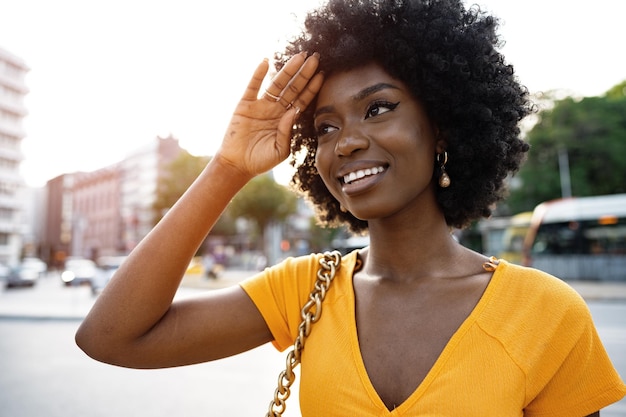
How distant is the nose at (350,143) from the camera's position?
1.64 m

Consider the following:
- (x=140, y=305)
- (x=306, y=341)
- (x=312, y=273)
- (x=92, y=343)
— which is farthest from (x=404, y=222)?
(x=92, y=343)

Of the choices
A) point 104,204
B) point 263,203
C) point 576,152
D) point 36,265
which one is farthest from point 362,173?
point 104,204

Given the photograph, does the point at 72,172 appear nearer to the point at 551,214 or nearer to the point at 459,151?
the point at 551,214

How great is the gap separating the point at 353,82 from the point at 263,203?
33486 mm

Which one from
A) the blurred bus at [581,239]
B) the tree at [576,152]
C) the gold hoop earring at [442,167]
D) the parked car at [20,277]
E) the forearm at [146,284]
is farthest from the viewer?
the tree at [576,152]

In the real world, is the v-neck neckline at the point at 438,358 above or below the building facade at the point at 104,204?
below

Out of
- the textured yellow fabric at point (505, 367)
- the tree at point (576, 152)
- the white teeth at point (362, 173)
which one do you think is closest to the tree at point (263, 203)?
the tree at point (576, 152)

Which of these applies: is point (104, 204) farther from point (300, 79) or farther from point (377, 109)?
point (377, 109)

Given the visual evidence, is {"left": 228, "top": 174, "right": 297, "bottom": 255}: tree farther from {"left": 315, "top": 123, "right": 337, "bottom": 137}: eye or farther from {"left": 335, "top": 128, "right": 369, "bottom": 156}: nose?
{"left": 335, "top": 128, "right": 369, "bottom": 156}: nose

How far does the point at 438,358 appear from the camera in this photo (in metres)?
1.46

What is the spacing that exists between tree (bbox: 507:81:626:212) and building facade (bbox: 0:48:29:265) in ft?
166

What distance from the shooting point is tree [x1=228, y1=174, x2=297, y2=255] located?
115 feet

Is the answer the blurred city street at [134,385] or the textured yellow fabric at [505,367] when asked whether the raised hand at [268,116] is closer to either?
the textured yellow fabric at [505,367]

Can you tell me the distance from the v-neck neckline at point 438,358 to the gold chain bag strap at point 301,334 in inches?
4.5
